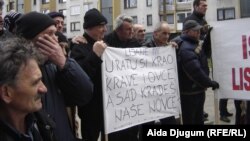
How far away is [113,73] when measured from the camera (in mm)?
4191

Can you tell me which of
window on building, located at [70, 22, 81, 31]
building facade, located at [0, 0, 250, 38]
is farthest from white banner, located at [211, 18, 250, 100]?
window on building, located at [70, 22, 81, 31]

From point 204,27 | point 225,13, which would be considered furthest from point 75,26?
point 204,27

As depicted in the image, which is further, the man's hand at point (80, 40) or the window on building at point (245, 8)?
the window on building at point (245, 8)

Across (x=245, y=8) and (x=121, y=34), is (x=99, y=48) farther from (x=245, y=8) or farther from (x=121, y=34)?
(x=245, y=8)

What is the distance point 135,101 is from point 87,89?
1.96m

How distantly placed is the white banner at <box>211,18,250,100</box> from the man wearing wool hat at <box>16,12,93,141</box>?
2837 millimetres

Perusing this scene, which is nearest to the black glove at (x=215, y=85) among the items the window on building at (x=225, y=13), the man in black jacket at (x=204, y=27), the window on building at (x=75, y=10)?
the man in black jacket at (x=204, y=27)

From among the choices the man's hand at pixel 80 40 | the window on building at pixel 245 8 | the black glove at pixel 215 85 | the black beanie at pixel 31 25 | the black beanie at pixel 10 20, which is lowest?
the black glove at pixel 215 85

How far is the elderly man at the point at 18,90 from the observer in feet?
5.61

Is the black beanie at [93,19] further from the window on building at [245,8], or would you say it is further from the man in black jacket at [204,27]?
the window on building at [245,8]

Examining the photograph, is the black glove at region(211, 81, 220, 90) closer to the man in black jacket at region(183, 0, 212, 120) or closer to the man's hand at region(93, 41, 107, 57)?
the man in black jacket at region(183, 0, 212, 120)

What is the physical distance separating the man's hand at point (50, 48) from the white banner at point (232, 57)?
3050 mm

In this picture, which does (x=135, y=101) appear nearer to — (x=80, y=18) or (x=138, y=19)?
(x=138, y=19)

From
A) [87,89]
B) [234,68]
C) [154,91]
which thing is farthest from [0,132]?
[234,68]
